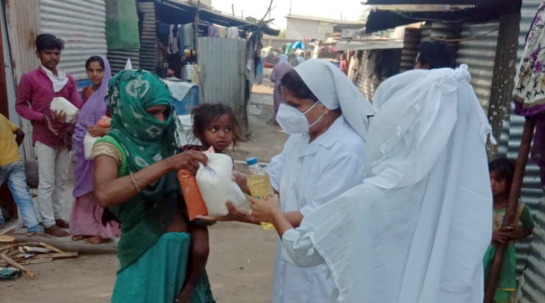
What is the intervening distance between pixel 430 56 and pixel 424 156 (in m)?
3.76

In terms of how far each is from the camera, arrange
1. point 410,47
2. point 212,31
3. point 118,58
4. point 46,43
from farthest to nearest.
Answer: point 212,31 < point 118,58 < point 410,47 < point 46,43

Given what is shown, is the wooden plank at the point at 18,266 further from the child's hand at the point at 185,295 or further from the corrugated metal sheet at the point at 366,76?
the corrugated metal sheet at the point at 366,76

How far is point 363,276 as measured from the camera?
195 centimetres

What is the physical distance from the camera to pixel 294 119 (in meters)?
2.55

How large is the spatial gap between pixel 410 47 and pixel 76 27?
522 centimetres

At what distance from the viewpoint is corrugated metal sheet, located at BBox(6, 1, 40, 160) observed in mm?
6477

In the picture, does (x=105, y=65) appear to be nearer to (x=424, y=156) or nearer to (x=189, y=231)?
(x=189, y=231)

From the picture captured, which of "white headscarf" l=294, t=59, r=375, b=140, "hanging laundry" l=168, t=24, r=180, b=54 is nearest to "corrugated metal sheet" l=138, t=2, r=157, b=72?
"hanging laundry" l=168, t=24, r=180, b=54

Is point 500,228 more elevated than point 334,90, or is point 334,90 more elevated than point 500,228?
point 334,90

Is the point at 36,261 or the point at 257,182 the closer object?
the point at 257,182

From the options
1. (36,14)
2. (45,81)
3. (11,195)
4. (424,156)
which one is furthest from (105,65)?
(424,156)

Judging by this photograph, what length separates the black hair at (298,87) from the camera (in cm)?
252

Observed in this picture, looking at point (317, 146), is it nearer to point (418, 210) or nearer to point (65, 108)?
point (418, 210)

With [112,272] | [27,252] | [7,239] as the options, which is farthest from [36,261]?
[112,272]
